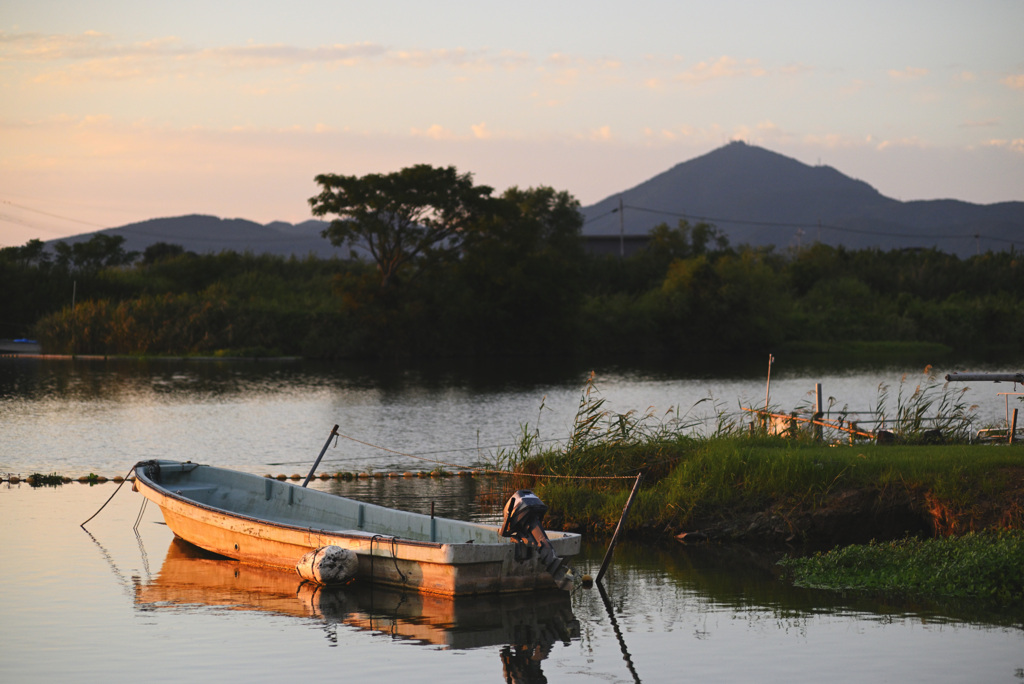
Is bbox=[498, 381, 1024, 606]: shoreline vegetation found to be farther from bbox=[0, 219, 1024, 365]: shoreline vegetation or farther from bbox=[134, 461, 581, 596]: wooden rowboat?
bbox=[0, 219, 1024, 365]: shoreline vegetation

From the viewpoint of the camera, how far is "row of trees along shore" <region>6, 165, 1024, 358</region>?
67.3 meters

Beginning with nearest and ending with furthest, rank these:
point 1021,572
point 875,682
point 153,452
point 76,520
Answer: point 875,682, point 1021,572, point 76,520, point 153,452

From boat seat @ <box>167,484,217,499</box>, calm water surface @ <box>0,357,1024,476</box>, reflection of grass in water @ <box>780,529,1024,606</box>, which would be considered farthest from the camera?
calm water surface @ <box>0,357,1024,476</box>

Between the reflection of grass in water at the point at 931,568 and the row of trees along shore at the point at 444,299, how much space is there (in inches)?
Result: 2170

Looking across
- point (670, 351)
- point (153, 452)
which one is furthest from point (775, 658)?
point (670, 351)

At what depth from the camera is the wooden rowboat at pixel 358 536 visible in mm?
12844

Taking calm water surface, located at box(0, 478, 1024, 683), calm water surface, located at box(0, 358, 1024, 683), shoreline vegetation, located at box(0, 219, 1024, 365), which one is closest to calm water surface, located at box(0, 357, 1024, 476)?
calm water surface, located at box(0, 358, 1024, 683)

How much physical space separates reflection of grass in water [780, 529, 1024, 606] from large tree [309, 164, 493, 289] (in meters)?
54.9

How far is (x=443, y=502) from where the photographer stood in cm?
1947

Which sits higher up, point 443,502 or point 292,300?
point 292,300

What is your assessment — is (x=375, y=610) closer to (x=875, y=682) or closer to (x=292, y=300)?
(x=875, y=682)

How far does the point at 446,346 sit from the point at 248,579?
59.1 metres

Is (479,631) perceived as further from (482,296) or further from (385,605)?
(482,296)

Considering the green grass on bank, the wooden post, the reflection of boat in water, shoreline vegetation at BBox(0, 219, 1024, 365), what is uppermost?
shoreline vegetation at BBox(0, 219, 1024, 365)
